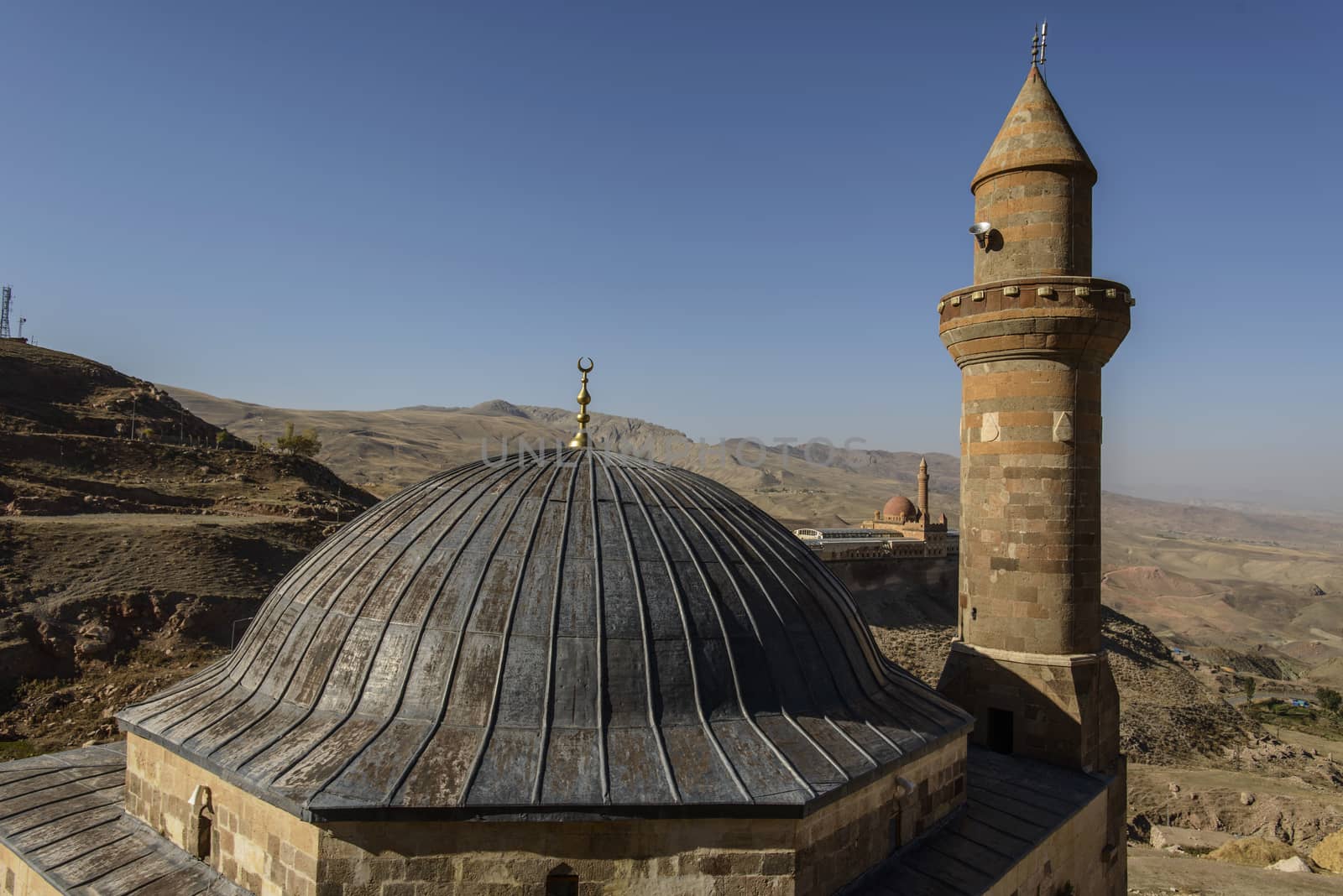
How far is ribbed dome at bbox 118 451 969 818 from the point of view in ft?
18.6

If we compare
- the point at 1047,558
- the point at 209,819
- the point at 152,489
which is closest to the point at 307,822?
the point at 209,819

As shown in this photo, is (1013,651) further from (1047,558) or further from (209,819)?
(209,819)

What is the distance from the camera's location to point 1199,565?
374 ft

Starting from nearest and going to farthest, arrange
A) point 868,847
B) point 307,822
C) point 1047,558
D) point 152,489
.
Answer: point 307,822 < point 868,847 < point 1047,558 < point 152,489

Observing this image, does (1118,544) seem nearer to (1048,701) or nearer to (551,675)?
(1048,701)

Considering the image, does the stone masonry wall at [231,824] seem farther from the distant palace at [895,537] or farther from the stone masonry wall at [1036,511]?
the distant palace at [895,537]

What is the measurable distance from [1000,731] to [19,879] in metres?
10.6

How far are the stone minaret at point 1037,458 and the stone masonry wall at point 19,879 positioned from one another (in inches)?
386

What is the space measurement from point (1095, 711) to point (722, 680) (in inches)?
243

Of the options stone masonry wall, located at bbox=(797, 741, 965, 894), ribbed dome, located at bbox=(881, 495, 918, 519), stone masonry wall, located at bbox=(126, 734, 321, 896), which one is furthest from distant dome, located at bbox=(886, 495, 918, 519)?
stone masonry wall, located at bbox=(126, 734, 321, 896)

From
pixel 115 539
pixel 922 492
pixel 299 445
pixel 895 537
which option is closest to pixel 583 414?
pixel 115 539

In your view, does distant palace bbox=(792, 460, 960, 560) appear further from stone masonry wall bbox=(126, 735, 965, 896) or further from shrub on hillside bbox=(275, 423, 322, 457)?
shrub on hillside bbox=(275, 423, 322, 457)

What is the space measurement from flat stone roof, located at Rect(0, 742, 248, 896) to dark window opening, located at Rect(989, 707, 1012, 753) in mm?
8566

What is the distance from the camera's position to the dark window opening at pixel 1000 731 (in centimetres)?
1005
